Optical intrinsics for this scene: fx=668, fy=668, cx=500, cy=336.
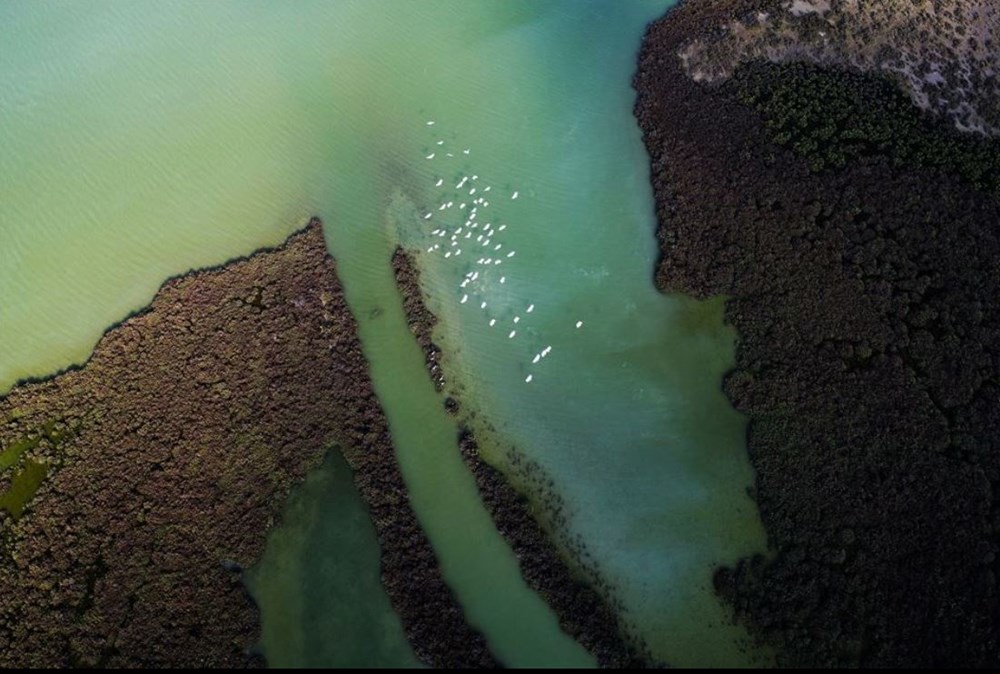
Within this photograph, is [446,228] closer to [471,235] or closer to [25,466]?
[471,235]

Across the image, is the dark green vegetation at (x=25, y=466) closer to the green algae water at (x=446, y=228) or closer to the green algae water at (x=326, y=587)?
the green algae water at (x=446, y=228)

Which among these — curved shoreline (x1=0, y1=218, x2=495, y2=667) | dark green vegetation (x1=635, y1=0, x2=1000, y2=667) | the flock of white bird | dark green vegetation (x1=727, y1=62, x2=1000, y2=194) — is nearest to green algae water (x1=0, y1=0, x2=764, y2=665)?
the flock of white bird

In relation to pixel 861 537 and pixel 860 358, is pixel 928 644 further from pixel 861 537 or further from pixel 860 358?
pixel 860 358

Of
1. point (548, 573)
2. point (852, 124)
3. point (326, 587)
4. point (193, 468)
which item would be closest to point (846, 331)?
point (852, 124)

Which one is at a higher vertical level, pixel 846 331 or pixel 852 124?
pixel 852 124

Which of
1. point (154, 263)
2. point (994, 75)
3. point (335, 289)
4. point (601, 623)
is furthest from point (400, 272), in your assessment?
point (994, 75)
